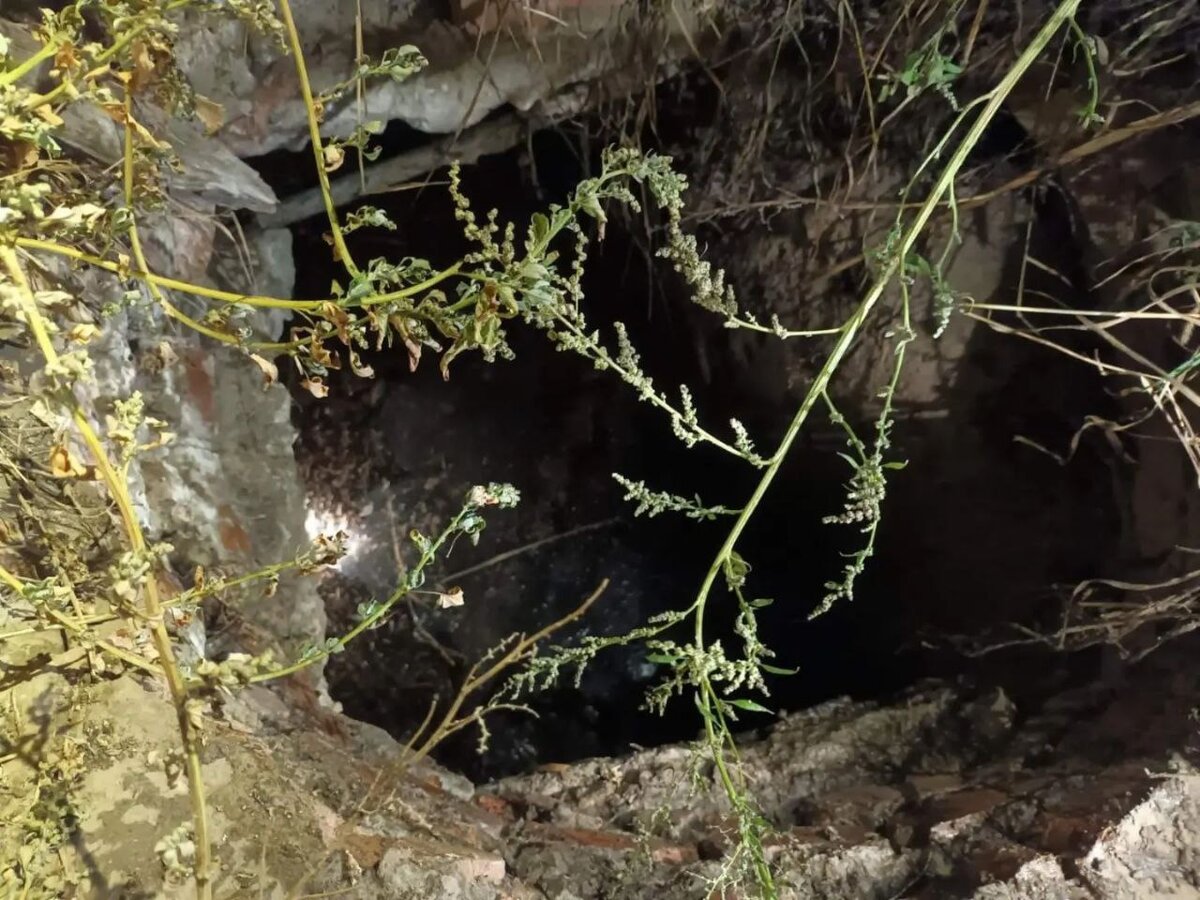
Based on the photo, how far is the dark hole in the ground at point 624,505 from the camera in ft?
7.58

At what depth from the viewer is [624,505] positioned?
321 cm

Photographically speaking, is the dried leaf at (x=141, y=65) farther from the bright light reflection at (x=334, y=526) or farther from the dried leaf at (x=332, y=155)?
the bright light reflection at (x=334, y=526)

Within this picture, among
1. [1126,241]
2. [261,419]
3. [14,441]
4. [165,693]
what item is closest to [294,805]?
[165,693]

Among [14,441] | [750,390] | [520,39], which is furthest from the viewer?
[750,390]

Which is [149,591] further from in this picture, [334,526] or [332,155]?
[334,526]

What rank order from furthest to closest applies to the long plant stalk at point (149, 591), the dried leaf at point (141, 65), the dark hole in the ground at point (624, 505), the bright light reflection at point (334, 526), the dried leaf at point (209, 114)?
the bright light reflection at point (334, 526)
the dark hole in the ground at point (624, 505)
the dried leaf at point (209, 114)
the dried leaf at point (141, 65)
the long plant stalk at point (149, 591)

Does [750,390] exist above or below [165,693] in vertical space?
below

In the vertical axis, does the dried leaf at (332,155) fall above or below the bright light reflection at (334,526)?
above

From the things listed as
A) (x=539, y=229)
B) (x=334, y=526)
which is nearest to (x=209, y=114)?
(x=539, y=229)

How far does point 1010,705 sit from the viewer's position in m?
2.07

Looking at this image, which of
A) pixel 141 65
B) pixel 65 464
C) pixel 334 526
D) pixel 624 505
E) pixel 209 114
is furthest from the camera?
pixel 624 505

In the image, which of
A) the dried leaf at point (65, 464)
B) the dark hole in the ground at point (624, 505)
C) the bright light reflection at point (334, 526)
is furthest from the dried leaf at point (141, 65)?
the bright light reflection at point (334, 526)

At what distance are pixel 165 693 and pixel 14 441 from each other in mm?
432

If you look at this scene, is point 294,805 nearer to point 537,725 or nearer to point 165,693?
point 165,693
